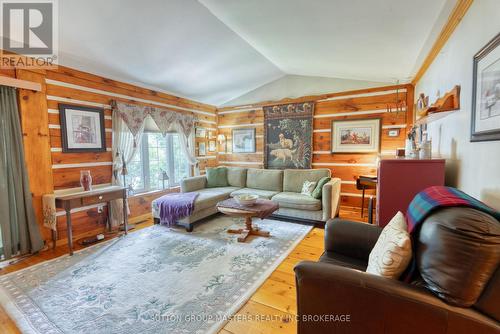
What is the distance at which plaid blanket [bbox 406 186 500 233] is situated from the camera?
3.33 feet

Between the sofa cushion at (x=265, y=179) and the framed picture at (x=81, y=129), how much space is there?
2.66 m

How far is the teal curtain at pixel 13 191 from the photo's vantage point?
245 cm

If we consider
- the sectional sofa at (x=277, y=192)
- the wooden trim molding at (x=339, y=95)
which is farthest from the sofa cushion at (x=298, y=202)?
the wooden trim molding at (x=339, y=95)

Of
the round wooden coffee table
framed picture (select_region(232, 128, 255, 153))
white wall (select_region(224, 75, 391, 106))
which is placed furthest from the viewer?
framed picture (select_region(232, 128, 255, 153))

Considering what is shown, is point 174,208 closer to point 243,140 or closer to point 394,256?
point 243,140

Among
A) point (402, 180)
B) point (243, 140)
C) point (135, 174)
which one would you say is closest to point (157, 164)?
point (135, 174)

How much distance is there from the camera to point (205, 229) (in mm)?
3408

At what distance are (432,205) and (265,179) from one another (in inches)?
134

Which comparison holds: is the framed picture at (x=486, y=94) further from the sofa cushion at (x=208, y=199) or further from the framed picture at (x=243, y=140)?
the framed picture at (x=243, y=140)

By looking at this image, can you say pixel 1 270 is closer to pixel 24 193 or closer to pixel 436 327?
pixel 24 193

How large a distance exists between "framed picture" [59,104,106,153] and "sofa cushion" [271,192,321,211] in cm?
292

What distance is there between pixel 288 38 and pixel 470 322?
9.94ft

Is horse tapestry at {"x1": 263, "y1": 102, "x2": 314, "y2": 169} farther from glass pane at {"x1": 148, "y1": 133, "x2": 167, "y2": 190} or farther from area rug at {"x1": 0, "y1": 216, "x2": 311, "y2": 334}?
glass pane at {"x1": 148, "y1": 133, "x2": 167, "y2": 190}

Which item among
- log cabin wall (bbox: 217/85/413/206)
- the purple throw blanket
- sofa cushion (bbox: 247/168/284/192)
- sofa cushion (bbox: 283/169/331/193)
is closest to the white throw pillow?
the purple throw blanket
